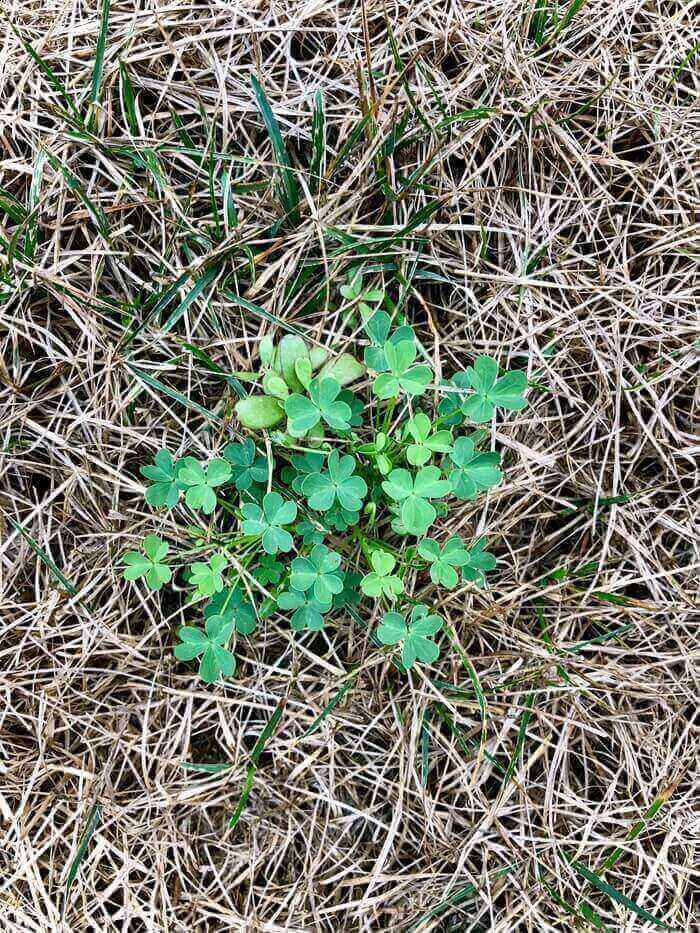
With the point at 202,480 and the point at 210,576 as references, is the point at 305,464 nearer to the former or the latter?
the point at 202,480

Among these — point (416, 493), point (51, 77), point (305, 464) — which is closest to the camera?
point (416, 493)

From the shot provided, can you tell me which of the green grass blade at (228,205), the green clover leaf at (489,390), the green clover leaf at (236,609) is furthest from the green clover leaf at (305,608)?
the green grass blade at (228,205)

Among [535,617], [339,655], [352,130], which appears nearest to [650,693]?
[535,617]

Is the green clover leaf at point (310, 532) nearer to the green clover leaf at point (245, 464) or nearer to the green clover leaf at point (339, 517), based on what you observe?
the green clover leaf at point (339, 517)

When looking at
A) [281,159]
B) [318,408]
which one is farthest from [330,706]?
[281,159]

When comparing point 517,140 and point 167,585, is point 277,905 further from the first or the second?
point 517,140

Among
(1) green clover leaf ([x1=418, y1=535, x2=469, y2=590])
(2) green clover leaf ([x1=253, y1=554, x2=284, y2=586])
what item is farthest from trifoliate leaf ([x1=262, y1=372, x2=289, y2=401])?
(1) green clover leaf ([x1=418, y1=535, x2=469, y2=590])
